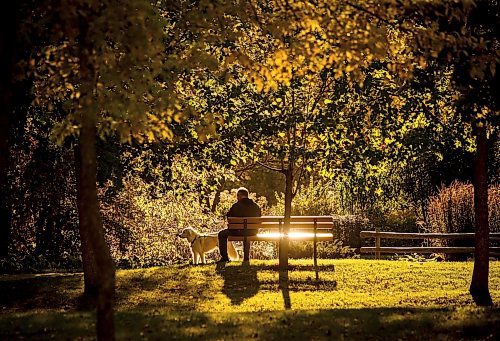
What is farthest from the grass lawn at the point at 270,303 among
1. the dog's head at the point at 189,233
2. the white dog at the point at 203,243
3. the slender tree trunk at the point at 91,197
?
the dog's head at the point at 189,233

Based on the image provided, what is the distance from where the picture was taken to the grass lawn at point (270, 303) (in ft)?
27.9

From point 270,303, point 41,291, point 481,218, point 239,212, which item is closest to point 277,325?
point 270,303

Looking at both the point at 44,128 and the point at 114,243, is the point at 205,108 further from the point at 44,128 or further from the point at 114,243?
the point at 114,243

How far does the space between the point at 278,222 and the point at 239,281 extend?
2.33 metres

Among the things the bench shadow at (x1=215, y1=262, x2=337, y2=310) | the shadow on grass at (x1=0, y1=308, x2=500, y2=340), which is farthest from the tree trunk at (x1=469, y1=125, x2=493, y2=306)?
the shadow on grass at (x1=0, y1=308, x2=500, y2=340)

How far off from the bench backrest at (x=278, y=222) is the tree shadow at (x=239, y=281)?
87 centimetres

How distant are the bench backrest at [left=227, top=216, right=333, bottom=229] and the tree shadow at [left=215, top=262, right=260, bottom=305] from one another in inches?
34.1

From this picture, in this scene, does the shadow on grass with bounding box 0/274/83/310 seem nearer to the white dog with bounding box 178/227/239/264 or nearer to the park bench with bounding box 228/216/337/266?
the white dog with bounding box 178/227/239/264

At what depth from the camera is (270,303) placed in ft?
41.9

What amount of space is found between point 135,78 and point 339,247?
56.4 ft

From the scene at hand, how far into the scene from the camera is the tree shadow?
44.6 feet

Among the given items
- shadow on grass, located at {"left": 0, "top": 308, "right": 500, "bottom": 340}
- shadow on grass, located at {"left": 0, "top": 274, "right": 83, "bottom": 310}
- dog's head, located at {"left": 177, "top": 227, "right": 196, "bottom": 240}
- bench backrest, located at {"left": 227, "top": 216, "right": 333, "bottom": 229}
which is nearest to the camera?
shadow on grass, located at {"left": 0, "top": 308, "right": 500, "bottom": 340}

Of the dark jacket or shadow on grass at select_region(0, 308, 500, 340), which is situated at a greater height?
the dark jacket

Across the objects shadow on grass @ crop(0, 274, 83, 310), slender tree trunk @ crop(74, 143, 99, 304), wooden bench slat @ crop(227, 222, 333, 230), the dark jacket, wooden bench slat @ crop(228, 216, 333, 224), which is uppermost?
the dark jacket
